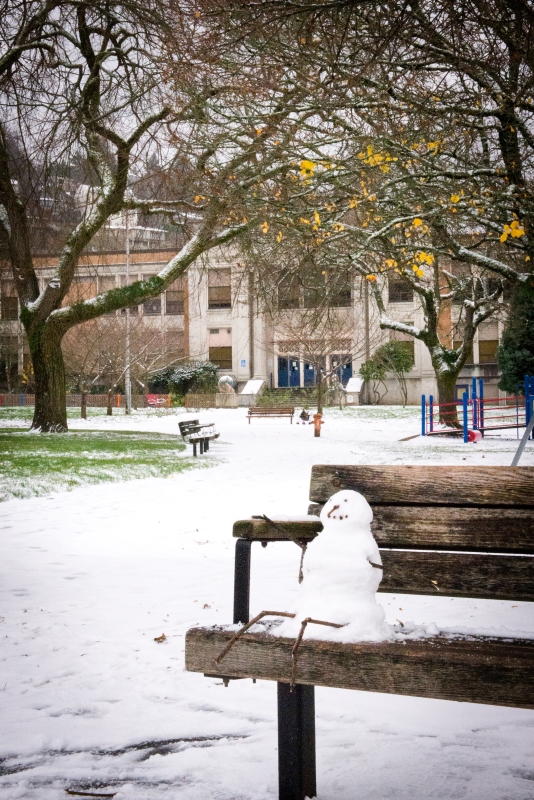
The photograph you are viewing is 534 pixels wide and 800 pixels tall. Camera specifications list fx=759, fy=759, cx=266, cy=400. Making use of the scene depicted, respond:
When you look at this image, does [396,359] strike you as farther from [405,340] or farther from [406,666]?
[406,666]

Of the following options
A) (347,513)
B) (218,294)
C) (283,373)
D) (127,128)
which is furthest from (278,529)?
(218,294)

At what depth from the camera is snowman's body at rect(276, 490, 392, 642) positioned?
7.61ft

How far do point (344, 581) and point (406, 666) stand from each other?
32 cm

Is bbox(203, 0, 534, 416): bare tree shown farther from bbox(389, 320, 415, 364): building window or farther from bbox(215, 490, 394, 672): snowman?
bbox(389, 320, 415, 364): building window

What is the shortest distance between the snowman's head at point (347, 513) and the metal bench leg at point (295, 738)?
1.77 ft

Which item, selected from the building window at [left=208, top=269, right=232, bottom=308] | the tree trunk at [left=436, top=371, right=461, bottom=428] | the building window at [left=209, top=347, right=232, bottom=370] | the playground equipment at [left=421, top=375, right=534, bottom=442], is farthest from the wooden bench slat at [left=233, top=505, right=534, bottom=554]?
the building window at [left=208, top=269, right=232, bottom=308]

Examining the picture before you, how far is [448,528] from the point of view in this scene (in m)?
2.66

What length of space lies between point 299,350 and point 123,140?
24.5 metres

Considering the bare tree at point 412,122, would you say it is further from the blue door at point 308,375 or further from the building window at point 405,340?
the blue door at point 308,375

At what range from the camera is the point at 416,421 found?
31156 mm

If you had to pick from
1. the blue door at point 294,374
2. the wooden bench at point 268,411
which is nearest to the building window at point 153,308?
the blue door at point 294,374

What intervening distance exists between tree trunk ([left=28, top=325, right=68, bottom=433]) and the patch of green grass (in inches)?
38.0

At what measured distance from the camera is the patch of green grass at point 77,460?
38.5 ft

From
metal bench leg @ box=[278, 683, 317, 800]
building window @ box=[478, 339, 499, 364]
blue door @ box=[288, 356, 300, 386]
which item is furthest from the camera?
blue door @ box=[288, 356, 300, 386]
